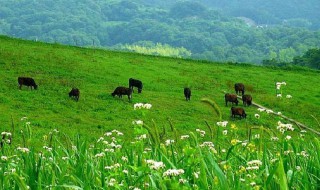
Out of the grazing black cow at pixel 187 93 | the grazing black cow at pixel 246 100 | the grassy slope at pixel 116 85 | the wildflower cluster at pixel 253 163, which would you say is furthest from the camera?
the grazing black cow at pixel 246 100

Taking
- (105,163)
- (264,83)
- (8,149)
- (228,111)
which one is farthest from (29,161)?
(264,83)

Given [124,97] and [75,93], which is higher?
[75,93]

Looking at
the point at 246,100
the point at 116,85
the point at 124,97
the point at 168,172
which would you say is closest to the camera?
the point at 168,172

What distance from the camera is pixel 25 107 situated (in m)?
38.2

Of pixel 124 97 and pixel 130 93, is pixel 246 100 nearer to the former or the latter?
pixel 130 93

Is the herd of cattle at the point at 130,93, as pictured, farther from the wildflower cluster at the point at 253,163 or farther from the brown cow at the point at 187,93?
the wildflower cluster at the point at 253,163

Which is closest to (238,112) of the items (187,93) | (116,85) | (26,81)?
(187,93)

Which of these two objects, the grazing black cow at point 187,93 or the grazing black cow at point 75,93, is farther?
the grazing black cow at point 187,93

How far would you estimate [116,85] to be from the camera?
5081 cm

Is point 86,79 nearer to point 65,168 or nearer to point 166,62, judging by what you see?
point 166,62

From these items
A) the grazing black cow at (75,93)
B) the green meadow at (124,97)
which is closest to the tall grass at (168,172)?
the green meadow at (124,97)

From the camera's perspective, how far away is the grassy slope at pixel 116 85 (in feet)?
123

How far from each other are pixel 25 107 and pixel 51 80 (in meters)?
10.0

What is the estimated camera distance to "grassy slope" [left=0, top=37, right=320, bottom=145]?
37.4m
